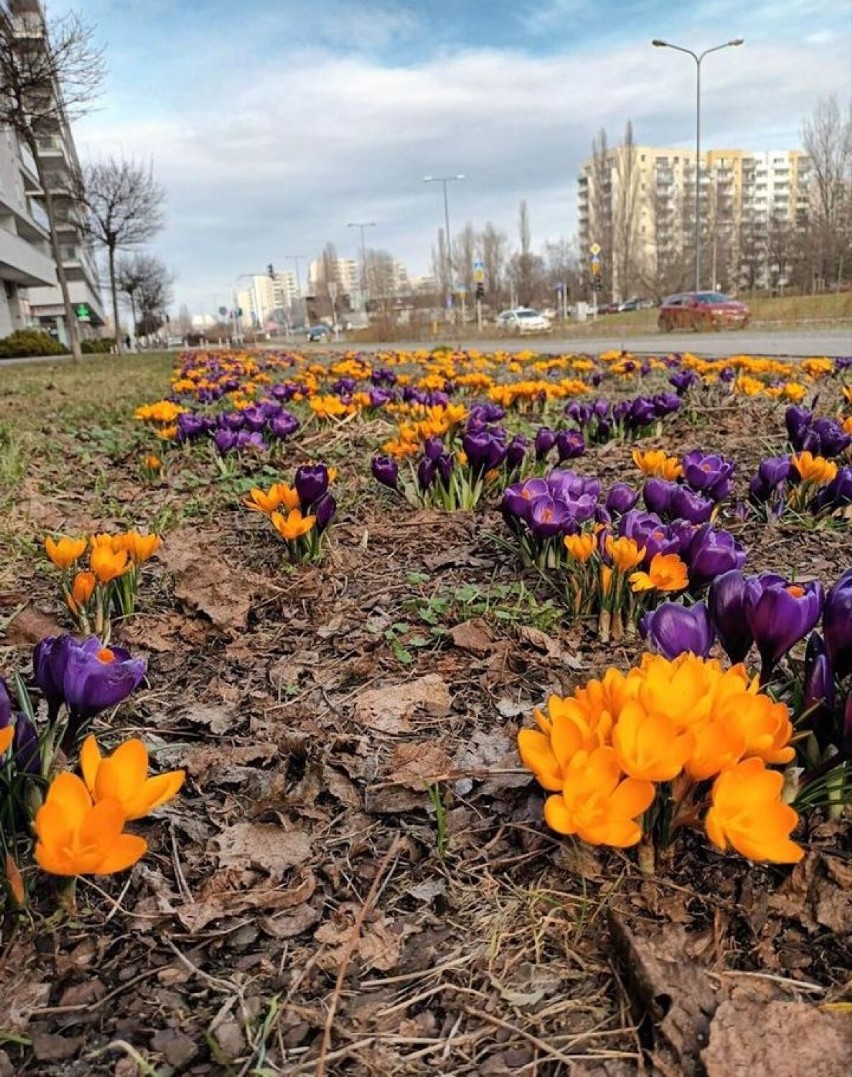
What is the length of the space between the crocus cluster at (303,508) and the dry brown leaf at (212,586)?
180mm

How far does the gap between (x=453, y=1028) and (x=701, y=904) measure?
357 mm

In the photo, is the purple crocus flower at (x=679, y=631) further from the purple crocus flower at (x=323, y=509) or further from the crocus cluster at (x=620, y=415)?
the crocus cluster at (x=620, y=415)

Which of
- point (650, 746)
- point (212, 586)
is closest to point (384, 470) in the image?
point (212, 586)

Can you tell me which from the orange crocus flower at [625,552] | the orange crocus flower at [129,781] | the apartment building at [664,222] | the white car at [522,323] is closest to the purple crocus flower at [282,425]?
the orange crocus flower at [625,552]

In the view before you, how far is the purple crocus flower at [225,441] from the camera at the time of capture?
11.4 ft

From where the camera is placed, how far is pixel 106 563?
1739 mm

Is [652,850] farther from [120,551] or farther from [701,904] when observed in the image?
[120,551]

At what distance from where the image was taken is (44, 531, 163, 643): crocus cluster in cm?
177

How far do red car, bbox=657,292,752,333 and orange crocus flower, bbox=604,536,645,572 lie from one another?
815 inches

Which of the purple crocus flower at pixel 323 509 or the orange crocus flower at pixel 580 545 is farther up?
the purple crocus flower at pixel 323 509

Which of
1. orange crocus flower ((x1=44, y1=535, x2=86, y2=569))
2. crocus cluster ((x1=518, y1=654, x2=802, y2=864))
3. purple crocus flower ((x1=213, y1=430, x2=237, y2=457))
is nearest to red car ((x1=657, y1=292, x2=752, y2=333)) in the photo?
purple crocus flower ((x1=213, y1=430, x2=237, y2=457))

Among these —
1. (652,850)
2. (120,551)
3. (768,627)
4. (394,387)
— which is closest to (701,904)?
(652,850)

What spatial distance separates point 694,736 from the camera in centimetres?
91

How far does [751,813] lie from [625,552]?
801 millimetres
